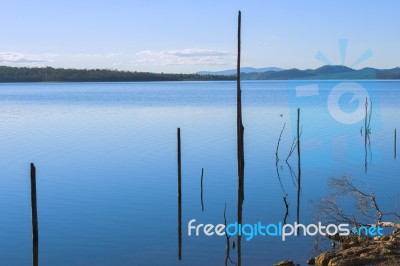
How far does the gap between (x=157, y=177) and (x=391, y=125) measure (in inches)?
1037

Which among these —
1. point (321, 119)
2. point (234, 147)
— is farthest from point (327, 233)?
point (321, 119)

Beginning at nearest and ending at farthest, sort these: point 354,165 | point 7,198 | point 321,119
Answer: point 7,198, point 354,165, point 321,119

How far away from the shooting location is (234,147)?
32594 millimetres

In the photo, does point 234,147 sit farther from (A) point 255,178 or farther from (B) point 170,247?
(B) point 170,247

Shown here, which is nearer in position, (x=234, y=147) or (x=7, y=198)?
(x=7, y=198)

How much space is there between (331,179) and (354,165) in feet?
14.1

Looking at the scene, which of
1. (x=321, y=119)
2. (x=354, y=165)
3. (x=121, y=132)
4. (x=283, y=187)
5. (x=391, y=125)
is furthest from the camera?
(x=321, y=119)

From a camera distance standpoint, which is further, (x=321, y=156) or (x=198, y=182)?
(x=321, y=156)

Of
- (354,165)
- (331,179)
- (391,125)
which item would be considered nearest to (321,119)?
(391,125)

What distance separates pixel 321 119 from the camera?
51312 millimetres

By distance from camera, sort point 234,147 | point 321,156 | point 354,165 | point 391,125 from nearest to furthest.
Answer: point 354,165 < point 321,156 < point 234,147 < point 391,125

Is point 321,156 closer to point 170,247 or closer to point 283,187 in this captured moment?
point 283,187

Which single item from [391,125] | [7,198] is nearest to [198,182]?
Result: [7,198]

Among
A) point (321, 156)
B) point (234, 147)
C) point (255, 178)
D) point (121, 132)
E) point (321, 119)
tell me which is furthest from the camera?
point (321, 119)
